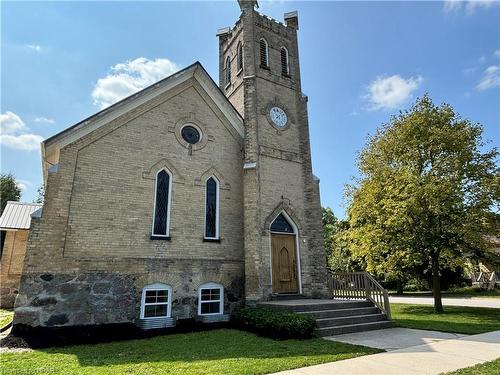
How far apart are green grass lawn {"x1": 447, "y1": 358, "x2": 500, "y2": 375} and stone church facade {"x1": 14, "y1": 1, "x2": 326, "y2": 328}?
730 centimetres

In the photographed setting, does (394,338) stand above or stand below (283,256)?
below

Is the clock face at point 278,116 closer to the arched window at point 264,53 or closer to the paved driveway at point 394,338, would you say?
the arched window at point 264,53

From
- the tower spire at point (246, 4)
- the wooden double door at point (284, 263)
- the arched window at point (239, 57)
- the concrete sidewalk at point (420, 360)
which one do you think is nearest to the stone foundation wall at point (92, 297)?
the wooden double door at point (284, 263)

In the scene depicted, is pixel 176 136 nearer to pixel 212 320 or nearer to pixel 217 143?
pixel 217 143

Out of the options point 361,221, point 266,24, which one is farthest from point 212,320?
point 266,24

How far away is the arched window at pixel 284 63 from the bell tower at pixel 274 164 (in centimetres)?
5

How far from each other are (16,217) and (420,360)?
815 inches

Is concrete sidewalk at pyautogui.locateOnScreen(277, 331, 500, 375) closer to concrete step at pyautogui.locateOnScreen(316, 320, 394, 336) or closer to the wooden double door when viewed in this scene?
concrete step at pyautogui.locateOnScreen(316, 320, 394, 336)

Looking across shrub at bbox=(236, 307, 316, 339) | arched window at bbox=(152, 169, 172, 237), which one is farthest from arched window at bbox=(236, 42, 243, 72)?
shrub at bbox=(236, 307, 316, 339)

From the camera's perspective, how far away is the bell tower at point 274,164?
1312 cm

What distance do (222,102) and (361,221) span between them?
10.5 meters

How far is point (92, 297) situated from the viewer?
1011 centimetres

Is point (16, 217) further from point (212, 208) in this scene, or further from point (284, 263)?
point (284, 263)

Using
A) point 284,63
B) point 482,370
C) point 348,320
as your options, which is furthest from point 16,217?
point 482,370
